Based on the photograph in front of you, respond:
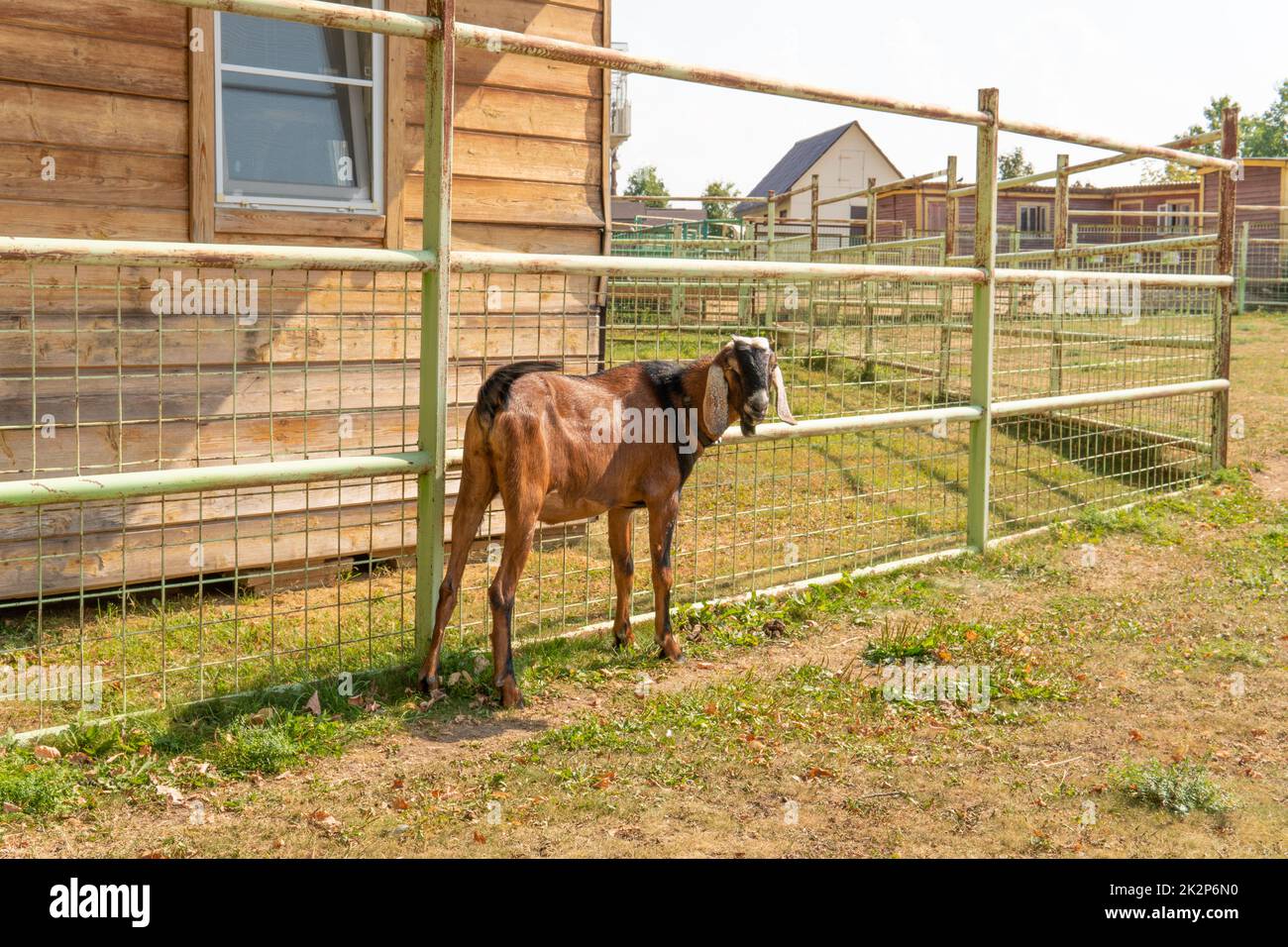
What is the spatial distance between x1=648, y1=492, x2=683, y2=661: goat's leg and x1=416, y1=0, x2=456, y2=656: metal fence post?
0.98 metres

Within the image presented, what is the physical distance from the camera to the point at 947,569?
23.3ft

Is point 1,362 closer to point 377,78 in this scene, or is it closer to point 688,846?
point 377,78

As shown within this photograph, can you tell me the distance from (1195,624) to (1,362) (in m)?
6.27

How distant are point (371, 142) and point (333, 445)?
6.03ft

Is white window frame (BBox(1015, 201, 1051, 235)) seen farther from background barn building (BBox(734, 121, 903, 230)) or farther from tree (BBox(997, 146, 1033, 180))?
tree (BBox(997, 146, 1033, 180))

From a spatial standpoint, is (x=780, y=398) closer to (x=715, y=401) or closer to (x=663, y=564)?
(x=715, y=401)

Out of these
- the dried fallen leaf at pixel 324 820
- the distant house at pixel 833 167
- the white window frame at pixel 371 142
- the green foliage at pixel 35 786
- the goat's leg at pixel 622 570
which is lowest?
the dried fallen leaf at pixel 324 820

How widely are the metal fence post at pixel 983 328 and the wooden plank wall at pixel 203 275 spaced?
2.47m

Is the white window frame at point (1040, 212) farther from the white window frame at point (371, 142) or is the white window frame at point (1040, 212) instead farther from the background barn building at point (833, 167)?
the white window frame at point (371, 142)

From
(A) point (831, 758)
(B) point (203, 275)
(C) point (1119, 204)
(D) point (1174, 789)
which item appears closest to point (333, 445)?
(B) point (203, 275)

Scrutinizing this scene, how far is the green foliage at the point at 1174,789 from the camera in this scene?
3.93 meters

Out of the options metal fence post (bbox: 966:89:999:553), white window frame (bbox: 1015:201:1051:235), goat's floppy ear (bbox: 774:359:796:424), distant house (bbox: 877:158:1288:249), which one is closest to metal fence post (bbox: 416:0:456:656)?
goat's floppy ear (bbox: 774:359:796:424)

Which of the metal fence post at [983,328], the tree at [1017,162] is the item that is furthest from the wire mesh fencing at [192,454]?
the tree at [1017,162]

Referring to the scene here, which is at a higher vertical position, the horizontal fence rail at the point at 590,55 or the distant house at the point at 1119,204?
the distant house at the point at 1119,204
